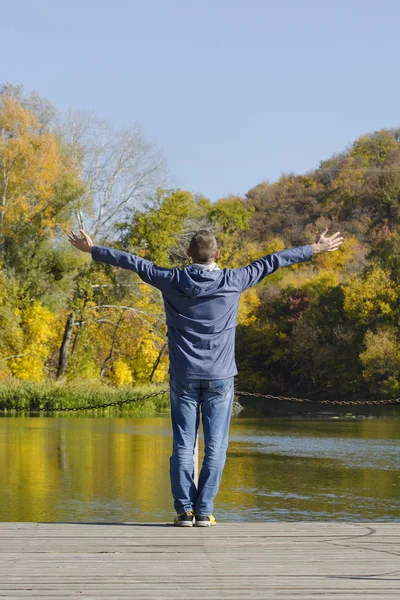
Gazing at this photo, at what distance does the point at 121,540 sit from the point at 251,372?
59.5 meters

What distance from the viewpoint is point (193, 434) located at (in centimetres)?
593

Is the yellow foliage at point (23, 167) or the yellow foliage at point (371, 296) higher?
the yellow foliage at point (23, 167)

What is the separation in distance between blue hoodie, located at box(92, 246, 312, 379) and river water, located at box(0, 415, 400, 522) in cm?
561

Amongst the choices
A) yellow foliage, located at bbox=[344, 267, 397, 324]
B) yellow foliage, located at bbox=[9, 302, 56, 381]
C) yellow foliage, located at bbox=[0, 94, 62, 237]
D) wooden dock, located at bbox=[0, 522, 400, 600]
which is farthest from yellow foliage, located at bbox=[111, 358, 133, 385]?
wooden dock, located at bbox=[0, 522, 400, 600]

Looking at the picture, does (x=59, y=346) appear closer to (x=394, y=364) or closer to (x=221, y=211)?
(x=394, y=364)

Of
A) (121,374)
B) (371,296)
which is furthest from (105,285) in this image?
(371,296)

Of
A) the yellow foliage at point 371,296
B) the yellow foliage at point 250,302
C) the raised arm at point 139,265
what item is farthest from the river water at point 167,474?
the yellow foliage at point 250,302

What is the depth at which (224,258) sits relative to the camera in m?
58.1

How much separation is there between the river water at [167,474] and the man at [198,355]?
Result: 5.36m

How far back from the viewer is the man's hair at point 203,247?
5887 mm

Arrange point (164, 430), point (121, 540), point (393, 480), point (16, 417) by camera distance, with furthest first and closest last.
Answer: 1. point (16, 417)
2. point (164, 430)
3. point (393, 480)
4. point (121, 540)

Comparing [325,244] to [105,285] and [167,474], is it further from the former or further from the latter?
[105,285]

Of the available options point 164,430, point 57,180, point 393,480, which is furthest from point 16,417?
point 393,480

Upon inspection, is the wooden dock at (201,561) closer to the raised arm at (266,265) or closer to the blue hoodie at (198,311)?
the blue hoodie at (198,311)
